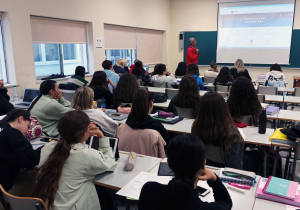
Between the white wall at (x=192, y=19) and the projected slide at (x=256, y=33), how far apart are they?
0.31 meters

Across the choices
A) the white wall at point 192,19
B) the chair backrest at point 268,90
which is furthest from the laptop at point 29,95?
the white wall at point 192,19

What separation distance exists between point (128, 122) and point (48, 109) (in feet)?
3.87

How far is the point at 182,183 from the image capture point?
1137 mm

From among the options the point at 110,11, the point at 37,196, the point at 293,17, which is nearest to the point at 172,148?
the point at 37,196

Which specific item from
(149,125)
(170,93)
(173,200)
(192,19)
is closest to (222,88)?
(170,93)

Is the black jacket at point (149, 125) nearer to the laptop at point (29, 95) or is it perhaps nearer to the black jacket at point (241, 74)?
the laptop at point (29, 95)

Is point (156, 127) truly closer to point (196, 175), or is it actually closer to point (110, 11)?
point (196, 175)

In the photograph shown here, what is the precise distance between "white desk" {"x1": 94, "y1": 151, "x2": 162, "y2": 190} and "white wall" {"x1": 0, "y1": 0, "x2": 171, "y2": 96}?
3.58m

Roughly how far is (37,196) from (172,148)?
3.06ft

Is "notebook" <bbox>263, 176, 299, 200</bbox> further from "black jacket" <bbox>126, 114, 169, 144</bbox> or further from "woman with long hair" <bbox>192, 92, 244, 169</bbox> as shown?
"black jacket" <bbox>126, 114, 169, 144</bbox>

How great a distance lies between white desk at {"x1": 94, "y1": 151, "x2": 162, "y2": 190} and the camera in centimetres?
183

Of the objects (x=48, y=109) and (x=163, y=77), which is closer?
(x=48, y=109)

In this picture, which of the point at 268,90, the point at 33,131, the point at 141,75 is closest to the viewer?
the point at 33,131

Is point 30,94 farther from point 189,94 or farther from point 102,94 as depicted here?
point 189,94
